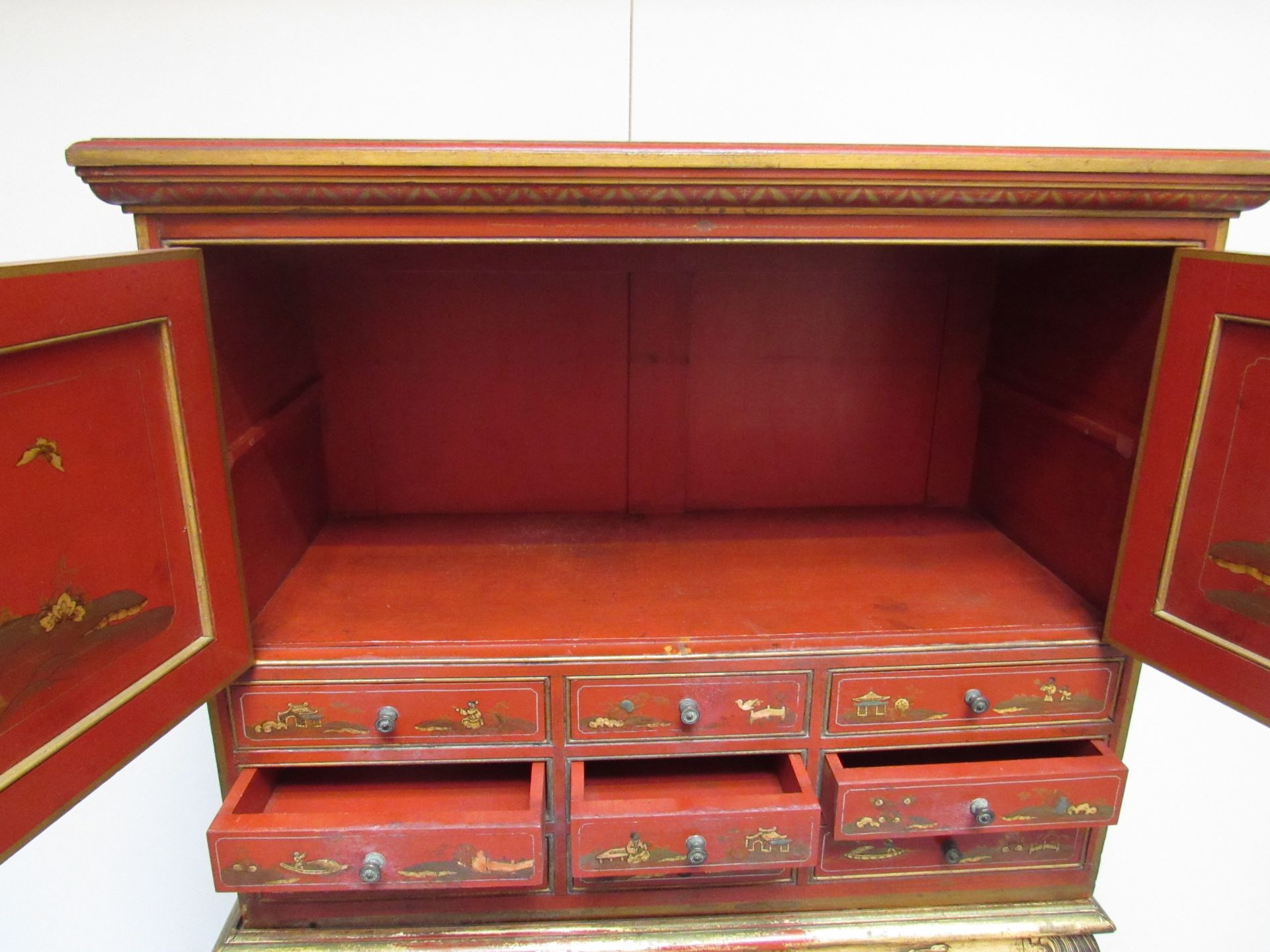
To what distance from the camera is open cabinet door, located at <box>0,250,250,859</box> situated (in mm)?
858

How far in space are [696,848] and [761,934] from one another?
273mm

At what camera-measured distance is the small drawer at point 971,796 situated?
4.03 feet

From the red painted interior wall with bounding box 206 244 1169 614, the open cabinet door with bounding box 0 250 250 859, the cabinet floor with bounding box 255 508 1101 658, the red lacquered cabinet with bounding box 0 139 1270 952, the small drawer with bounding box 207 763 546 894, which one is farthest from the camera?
the red painted interior wall with bounding box 206 244 1169 614

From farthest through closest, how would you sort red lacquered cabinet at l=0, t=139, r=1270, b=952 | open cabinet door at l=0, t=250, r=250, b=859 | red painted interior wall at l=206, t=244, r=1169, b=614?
red painted interior wall at l=206, t=244, r=1169, b=614 < red lacquered cabinet at l=0, t=139, r=1270, b=952 < open cabinet door at l=0, t=250, r=250, b=859

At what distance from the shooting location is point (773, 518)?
170cm

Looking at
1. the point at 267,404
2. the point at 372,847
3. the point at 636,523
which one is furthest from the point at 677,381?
the point at 372,847

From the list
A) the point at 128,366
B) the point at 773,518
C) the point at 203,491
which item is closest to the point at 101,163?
the point at 128,366

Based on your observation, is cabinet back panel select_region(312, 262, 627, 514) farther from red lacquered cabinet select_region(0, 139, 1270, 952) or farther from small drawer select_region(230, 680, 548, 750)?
small drawer select_region(230, 680, 548, 750)

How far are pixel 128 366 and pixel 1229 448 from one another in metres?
1.33

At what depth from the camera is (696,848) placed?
1183 millimetres

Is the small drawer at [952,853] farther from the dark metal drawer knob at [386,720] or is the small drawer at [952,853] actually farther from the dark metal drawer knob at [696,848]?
the dark metal drawer knob at [386,720]

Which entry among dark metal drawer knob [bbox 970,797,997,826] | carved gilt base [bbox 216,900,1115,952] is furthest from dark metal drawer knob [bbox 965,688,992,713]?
carved gilt base [bbox 216,900,1115,952]

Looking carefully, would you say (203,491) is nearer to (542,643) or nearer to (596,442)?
(542,643)

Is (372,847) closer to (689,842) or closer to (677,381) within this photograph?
(689,842)
